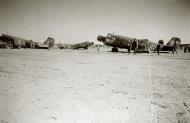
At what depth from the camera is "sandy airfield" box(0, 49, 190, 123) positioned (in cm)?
224

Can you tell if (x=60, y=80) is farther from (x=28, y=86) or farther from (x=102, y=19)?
(x=102, y=19)

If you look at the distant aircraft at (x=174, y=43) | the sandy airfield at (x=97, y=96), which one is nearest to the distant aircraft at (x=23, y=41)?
the sandy airfield at (x=97, y=96)

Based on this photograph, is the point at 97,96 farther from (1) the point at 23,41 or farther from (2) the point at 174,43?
(1) the point at 23,41

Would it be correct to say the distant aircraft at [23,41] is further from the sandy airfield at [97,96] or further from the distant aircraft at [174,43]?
the distant aircraft at [174,43]

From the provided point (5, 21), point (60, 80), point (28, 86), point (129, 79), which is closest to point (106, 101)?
point (129, 79)

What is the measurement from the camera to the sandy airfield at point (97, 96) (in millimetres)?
2238

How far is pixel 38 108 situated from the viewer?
2.43 metres

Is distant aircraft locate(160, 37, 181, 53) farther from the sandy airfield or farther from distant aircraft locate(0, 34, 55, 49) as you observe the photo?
distant aircraft locate(0, 34, 55, 49)

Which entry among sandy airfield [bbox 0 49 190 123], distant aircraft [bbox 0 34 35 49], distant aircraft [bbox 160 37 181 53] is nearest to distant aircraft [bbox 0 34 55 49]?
distant aircraft [bbox 0 34 35 49]

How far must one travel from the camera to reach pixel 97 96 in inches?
100

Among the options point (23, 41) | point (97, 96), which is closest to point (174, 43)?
point (97, 96)

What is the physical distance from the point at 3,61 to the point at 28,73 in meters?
1.20

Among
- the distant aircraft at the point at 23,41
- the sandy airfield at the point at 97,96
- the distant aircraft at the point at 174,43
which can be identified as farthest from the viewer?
the distant aircraft at the point at 23,41

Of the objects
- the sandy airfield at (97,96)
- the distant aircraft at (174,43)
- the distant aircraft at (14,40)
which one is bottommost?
the sandy airfield at (97,96)
